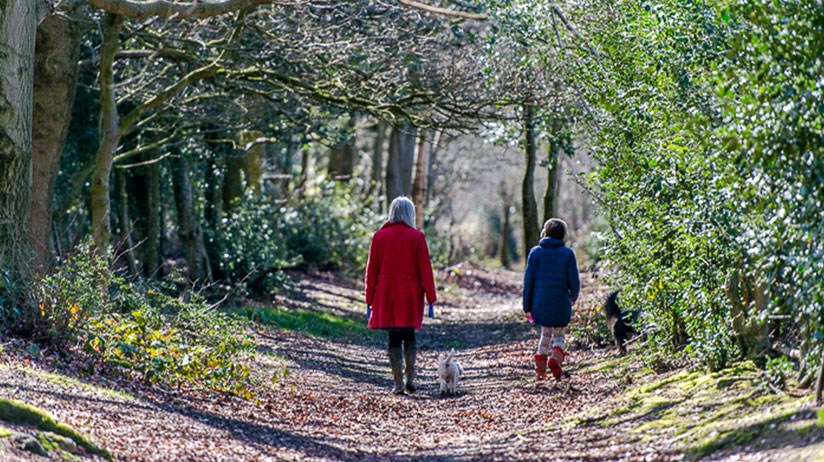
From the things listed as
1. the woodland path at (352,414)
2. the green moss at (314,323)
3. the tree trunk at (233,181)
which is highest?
the tree trunk at (233,181)

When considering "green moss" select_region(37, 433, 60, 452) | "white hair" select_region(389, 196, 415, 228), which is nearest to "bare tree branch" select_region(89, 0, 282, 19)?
"white hair" select_region(389, 196, 415, 228)

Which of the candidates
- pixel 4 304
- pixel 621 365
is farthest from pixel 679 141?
pixel 4 304

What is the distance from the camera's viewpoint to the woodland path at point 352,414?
243 inches

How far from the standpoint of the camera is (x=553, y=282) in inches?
368

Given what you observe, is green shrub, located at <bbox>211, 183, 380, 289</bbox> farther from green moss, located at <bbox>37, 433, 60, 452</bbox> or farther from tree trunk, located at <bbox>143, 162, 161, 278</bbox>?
green moss, located at <bbox>37, 433, 60, 452</bbox>

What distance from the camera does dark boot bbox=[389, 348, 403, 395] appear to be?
31.2 ft

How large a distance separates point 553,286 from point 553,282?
0.04m

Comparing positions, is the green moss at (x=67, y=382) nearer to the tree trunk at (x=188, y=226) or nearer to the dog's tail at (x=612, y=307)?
the dog's tail at (x=612, y=307)

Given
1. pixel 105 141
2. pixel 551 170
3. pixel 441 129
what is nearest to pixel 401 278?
pixel 441 129

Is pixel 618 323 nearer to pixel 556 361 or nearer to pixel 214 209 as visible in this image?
pixel 556 361

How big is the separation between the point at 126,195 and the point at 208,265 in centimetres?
341

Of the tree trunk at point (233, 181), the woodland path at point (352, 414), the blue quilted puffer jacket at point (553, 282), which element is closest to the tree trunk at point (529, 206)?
the woodland path at point (352, 414)

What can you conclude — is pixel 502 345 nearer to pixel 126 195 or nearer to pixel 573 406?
pixel 573 406

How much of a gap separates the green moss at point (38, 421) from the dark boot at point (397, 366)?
14.2 ft
